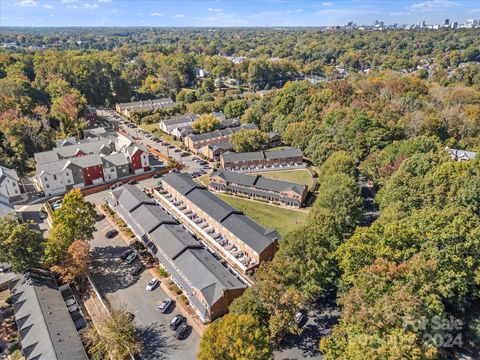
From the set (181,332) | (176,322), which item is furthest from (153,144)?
(181,332)

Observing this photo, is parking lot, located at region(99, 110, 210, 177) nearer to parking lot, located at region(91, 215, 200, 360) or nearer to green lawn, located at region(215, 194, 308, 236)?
green lawn, located at region(215, 194, 308, 236)

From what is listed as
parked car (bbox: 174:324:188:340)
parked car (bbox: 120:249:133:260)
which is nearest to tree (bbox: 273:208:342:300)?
parked car (bbox: 174:324:188:340)

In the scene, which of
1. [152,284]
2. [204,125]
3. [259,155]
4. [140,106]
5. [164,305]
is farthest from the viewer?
[140,106]

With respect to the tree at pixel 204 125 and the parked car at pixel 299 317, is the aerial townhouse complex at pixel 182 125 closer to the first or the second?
the tree at pixel 204 125

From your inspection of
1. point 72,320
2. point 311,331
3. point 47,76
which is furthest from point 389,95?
point 47,76

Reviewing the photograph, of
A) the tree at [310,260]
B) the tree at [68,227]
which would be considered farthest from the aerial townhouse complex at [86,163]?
the tree at [310,260]

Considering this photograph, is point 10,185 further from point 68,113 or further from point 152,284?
point 152,284

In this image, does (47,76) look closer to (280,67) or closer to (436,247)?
(280,67)
